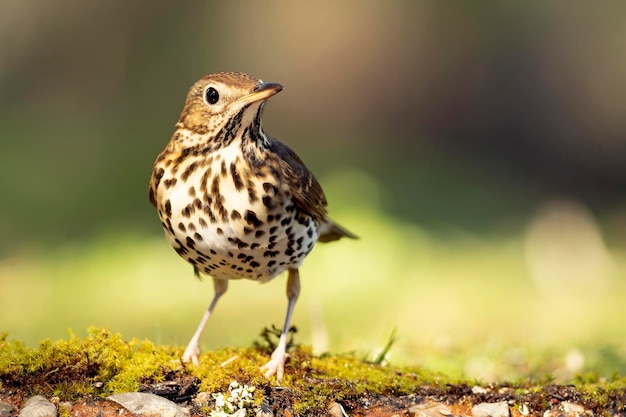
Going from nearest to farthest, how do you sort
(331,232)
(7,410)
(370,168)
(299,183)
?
(7,410) < (299,183) < (331,232) < (370,168)

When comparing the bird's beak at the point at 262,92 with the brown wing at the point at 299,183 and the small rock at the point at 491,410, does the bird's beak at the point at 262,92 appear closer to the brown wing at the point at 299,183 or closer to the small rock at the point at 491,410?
the brown wing at the point at 299,183

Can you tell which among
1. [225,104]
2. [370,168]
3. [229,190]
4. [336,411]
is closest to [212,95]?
[225,104]

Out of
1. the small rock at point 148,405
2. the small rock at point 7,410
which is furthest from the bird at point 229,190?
the small rock at point 7,410

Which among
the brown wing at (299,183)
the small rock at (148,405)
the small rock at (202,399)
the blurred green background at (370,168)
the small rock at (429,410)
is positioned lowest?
the small rock at (148,405)

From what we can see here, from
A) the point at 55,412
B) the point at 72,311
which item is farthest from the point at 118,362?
the point at 72,311

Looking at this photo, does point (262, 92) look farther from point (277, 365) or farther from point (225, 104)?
point (277, 365)

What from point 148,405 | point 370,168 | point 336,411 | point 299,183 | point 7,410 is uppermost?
point 370,168

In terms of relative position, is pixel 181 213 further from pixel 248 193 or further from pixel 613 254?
pixel 613 254
